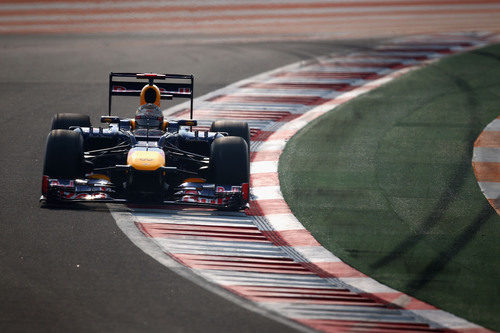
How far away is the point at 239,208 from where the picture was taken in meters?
11.5

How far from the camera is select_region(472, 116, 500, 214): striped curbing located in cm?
1244

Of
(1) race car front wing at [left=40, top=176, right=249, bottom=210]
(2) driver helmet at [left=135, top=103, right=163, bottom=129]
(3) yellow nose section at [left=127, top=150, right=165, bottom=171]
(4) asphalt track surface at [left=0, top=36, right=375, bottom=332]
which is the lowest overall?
(4) asphalt track surface at [left=0, top=36, right=375, bottom=332]

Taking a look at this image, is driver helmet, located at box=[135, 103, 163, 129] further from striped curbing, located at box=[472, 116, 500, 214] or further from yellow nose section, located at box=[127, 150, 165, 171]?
striped curbing, located at box=[472, 116, 500, 214]

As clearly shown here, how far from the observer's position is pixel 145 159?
11367 mm

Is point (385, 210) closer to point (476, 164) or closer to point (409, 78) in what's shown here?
point (476, 164)

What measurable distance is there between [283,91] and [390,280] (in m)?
10.6

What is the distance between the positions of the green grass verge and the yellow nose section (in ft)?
5.86

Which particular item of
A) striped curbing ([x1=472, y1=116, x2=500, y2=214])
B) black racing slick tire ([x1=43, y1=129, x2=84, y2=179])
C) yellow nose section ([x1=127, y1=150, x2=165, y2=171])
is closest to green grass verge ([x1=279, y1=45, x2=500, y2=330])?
striped curbing ([x1=472, y1=116, x2=500, y2=214])

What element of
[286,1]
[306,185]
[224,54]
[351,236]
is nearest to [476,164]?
[306,185]

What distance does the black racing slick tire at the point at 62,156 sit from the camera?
1127cm

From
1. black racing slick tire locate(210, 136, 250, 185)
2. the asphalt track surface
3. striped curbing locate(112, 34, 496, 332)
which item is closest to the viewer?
the asphalt track surface

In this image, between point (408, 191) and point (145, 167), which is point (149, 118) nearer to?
point (145, 167)

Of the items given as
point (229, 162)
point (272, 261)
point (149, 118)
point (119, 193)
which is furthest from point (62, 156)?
point (272, 261)

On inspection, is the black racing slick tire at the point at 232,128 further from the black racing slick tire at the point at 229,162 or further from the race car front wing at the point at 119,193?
the race car front wing at the point at 119,193
